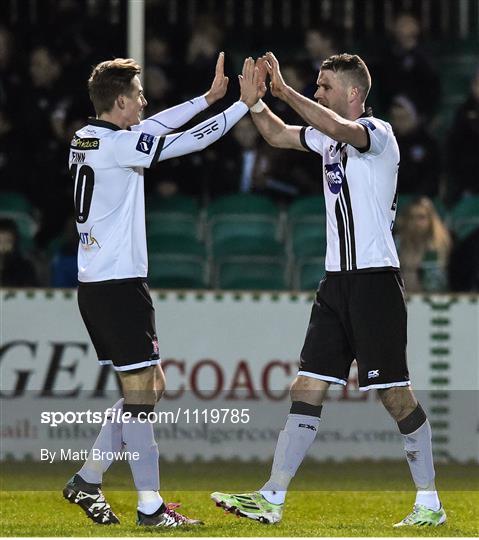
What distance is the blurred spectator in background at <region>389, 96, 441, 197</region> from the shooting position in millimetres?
12828

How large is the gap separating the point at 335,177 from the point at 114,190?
1083mm

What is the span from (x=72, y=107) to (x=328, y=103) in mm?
5481

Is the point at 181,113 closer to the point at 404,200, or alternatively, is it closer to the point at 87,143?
the point at 87,143

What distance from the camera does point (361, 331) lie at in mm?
7477

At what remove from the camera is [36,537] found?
688 cm

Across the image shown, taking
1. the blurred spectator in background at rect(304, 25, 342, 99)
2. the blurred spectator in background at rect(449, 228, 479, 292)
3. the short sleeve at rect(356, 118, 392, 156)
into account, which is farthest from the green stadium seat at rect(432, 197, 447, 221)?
the short sleeve at rect(356, 118, 392, 156)

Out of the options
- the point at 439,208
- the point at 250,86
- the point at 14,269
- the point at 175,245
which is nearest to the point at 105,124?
the point at 250,86

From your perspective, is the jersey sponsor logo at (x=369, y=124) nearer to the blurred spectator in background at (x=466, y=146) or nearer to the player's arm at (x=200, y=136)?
the player's arm at (x=200, y=136)

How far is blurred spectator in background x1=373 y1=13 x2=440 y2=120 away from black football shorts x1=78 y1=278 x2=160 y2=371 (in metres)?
6.45

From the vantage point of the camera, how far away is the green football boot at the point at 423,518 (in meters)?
7.38

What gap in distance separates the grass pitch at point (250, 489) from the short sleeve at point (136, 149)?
1712 mm

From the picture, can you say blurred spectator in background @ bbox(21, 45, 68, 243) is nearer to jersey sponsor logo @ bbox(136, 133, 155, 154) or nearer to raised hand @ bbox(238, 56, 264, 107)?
raised hand @ bbox(238, 56, 264, 107)

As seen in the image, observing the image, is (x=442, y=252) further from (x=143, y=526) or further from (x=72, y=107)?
(x=143, y=526)

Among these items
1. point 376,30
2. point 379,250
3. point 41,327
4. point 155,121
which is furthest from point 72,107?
point 379,250
